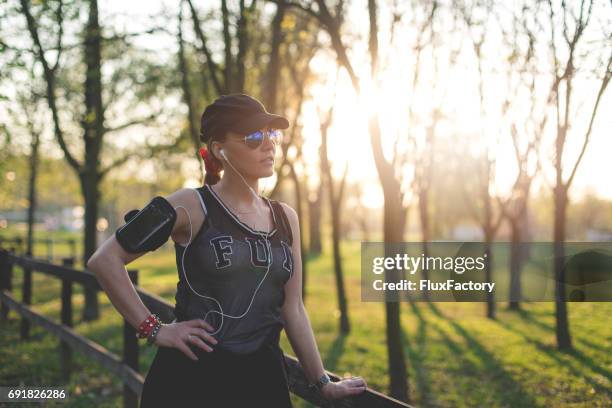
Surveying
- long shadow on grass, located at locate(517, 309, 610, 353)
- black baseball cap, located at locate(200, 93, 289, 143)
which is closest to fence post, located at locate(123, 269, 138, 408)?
black baseball cap, located at locate(200, 93, 289, 143)

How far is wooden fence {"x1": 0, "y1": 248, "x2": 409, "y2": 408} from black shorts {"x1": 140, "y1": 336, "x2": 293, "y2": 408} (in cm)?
35

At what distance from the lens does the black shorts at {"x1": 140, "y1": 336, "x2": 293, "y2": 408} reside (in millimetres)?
2262

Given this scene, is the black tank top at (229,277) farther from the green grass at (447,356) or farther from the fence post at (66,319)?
the fence post at (66,319)

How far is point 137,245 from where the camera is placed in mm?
2160

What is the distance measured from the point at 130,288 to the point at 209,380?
0.47m

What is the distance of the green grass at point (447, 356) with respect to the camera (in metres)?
7.25

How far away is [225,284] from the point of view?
221 centimetres

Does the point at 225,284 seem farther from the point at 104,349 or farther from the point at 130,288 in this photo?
the point at 104,349

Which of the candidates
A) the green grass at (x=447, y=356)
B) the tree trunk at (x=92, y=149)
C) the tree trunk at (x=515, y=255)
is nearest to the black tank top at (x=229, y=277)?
the green grass at (x=447, y=356)

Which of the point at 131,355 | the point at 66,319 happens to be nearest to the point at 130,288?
the point at 131,355

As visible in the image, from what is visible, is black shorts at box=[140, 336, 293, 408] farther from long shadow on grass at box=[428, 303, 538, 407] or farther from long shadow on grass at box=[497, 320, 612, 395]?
long shadow on grass at box=[497, 320, 612, 395]

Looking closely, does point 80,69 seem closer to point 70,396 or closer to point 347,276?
point 70,396

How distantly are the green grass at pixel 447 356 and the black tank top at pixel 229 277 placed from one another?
4720mm

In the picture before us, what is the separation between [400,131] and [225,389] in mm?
9608
